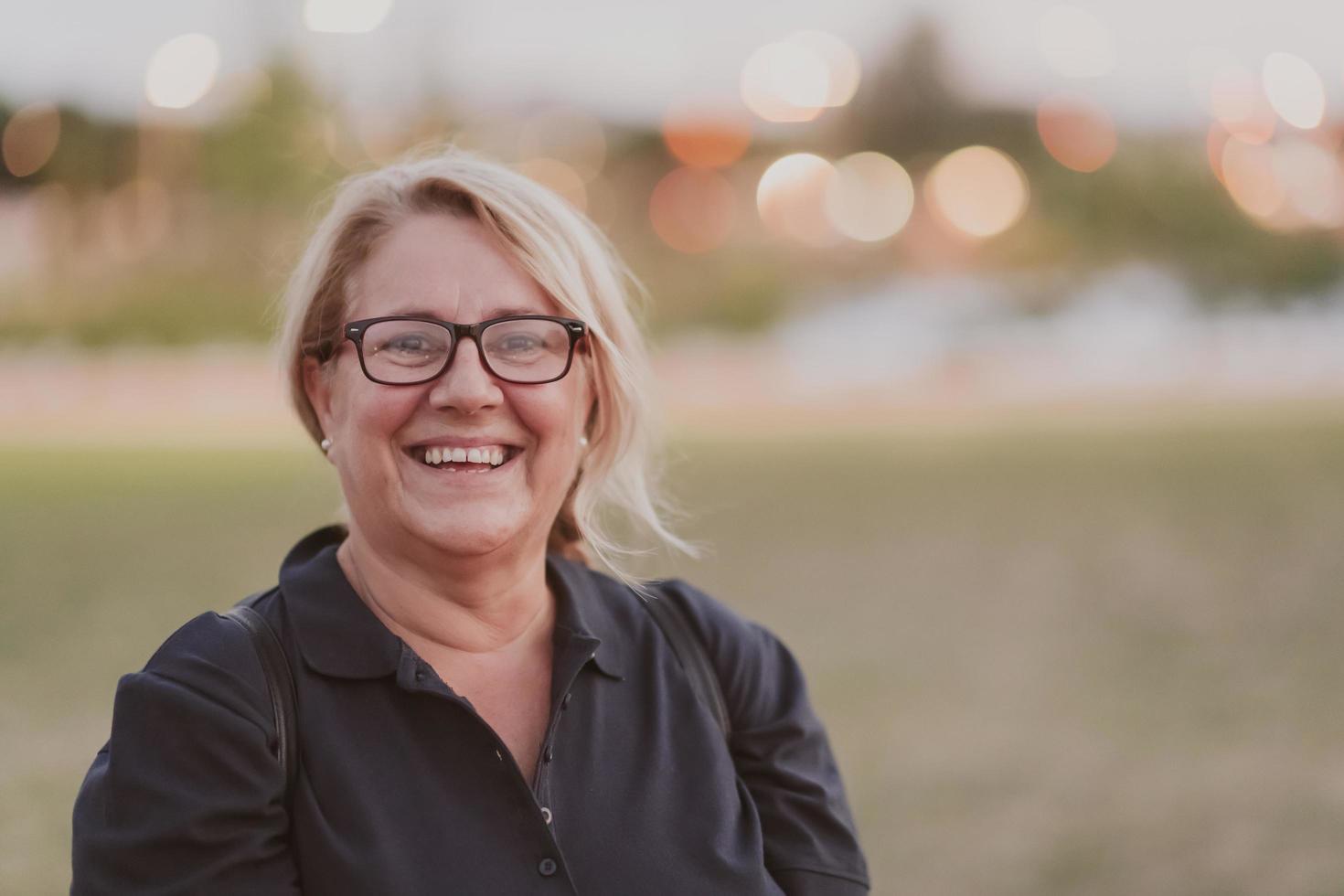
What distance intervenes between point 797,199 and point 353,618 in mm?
13969

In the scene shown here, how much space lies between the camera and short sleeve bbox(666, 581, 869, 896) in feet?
5.74

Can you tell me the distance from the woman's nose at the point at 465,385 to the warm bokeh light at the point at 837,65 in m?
14.3

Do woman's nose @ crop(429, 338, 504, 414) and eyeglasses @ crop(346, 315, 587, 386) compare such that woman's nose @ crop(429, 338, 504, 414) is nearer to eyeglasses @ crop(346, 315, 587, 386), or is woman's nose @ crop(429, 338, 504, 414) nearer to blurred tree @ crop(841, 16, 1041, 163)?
eyeglasses @ crop(346, 315, 587, 386)

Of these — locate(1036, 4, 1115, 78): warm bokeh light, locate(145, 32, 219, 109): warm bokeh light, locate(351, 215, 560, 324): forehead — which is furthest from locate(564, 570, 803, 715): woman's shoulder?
locate(1036, 4, 1115, 78): warm bokeh light

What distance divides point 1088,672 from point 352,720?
6034 millimetres

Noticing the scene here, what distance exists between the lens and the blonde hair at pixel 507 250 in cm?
169

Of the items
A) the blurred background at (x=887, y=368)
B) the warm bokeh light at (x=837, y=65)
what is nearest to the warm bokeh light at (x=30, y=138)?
the blurred background at (x=887, y=368)

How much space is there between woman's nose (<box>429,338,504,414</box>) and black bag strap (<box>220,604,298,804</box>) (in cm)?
33

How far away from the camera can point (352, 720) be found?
156 cm

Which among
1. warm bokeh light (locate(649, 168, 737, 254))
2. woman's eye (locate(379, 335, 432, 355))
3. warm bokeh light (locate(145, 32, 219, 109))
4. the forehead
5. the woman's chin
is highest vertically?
warm bokeh light (locate(145, 32, 219, 109))

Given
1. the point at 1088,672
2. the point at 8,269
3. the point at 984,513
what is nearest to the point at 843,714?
the point at 1088,672

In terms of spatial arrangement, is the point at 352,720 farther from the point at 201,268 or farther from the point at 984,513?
the point at 201,268

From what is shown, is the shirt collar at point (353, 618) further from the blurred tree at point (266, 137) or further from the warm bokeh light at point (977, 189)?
the warm bokeh light at point (977, 189)

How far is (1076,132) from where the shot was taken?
49.9ft
